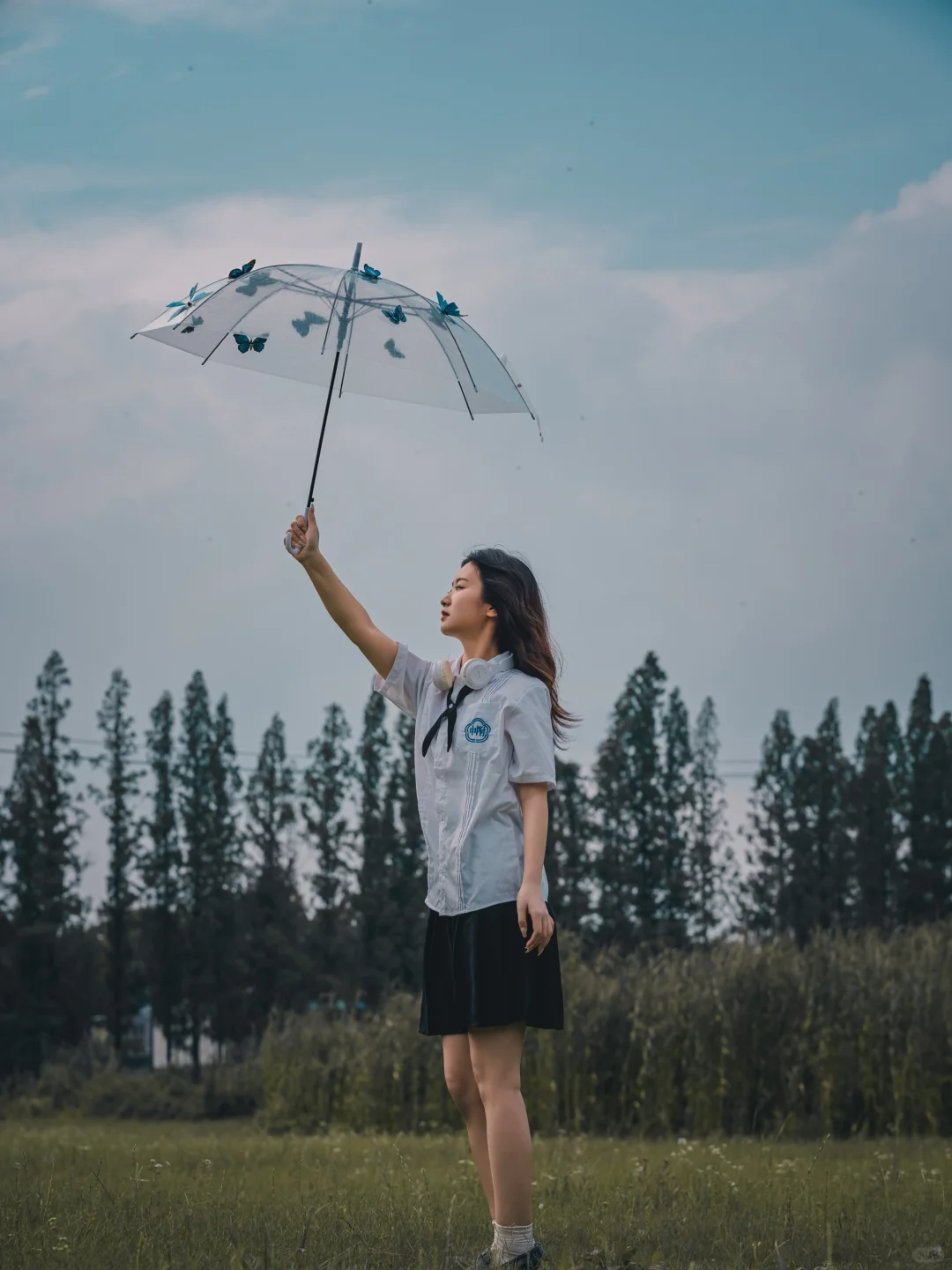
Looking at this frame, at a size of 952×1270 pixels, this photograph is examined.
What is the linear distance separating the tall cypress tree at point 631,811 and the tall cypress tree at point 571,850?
31 cm

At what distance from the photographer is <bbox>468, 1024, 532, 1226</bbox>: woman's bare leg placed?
3.44 meters

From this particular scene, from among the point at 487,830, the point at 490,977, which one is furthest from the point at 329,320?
the point at 490,977

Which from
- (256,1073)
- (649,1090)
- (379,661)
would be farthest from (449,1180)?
(256,1073)

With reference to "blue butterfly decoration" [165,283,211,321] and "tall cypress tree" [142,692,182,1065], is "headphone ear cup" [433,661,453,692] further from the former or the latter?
"tall cypress tree" [142,692,182,1065]

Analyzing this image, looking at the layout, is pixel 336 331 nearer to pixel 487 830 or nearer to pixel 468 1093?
pixel 487 830

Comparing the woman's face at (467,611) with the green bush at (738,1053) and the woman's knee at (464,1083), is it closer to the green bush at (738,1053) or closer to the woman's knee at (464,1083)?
the woman's knee at (464,1083)

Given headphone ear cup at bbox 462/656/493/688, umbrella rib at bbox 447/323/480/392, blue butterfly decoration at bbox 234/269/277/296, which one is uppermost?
blue butterfly decoration at bbox 234/269/277/296

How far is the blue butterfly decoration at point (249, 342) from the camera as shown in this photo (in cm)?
442

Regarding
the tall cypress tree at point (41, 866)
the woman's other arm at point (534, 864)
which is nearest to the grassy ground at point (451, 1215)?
the woman's other arm at point (534, 864)

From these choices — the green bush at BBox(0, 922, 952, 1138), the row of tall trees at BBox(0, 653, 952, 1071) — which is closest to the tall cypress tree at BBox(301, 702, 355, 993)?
the row of tall trees at BBox(0, 653, 952, 1071)

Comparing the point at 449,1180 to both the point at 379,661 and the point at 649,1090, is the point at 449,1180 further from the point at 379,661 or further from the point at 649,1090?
the point at 649,1090

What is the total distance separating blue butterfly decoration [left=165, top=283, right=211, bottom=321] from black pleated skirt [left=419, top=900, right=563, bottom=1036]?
2.08m

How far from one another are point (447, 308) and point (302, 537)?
0.96 m

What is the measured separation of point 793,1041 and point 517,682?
295 inches
